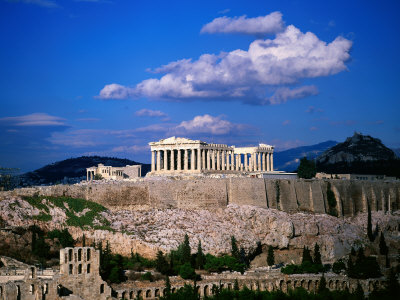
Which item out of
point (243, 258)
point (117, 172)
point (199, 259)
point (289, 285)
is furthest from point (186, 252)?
point (117, 172)

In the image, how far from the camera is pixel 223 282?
66125 millimetres

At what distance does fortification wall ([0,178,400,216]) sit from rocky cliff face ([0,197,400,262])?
1.43 metres

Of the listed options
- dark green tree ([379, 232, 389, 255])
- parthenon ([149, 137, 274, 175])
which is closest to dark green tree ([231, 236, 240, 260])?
dark green tree ([379, 232, 389, 255])

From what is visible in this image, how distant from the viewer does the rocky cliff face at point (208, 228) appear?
6969 cm

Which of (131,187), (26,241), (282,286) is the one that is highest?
(131,187)

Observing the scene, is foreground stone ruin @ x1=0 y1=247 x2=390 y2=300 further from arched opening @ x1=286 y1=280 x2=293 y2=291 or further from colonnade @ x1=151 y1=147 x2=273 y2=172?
colonnade @ x1=151 y1=147 x2=273 y2=172

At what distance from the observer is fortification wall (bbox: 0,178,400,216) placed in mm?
78188

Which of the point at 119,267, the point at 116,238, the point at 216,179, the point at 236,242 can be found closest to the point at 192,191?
the point at 216,179

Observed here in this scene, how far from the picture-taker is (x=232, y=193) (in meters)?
86.2

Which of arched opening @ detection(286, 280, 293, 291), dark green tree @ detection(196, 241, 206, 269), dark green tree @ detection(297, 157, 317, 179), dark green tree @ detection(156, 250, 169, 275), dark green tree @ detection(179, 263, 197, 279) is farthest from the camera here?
dark green tree @ detection(297, 157, 317, 179)

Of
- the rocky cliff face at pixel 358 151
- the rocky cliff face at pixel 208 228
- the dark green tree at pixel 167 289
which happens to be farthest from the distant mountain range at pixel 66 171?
the dark green tree at pixel 167 289

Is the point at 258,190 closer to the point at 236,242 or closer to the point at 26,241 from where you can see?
the point at 236,242

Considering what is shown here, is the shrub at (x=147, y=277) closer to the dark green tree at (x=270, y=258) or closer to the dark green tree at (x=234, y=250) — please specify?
the dark green tree at (x=234, y=250)

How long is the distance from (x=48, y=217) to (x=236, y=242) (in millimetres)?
18965
